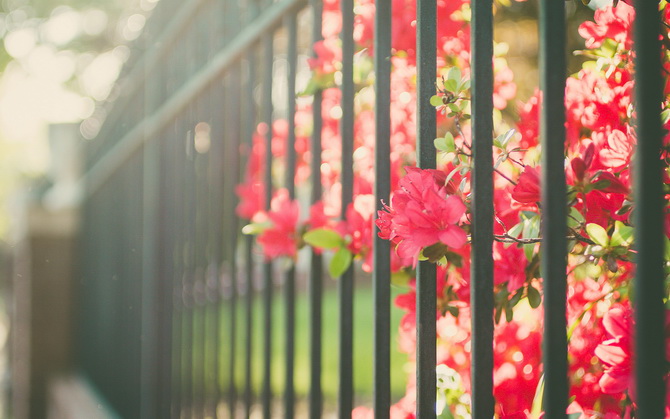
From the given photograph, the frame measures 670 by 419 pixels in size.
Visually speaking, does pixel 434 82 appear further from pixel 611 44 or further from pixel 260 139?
pixel 260 139

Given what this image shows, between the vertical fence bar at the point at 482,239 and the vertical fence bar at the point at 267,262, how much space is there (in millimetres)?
745

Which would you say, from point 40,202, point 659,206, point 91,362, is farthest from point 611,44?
point 40,202

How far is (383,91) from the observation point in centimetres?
103

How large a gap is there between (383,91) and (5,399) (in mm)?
6417

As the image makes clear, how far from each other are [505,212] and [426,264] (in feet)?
0.54

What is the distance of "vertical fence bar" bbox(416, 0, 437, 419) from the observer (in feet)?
2.90

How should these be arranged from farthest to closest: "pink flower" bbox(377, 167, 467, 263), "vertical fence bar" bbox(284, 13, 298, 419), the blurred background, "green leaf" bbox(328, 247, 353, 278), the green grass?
the green grass → the blurred background → "vertical fence bar" bbox(284, 13, 298, 419) → "green leaf" bbox(328, 247, 353, 278) → "pink flower" bbox(377, 167, 467, 263)

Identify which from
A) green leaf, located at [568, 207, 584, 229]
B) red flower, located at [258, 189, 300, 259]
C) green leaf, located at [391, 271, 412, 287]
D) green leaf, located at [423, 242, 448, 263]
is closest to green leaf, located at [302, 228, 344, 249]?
green leaf, located at [391, 271, 412, 287]

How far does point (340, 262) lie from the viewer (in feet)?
3.64

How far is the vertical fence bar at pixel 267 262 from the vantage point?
4.87ft

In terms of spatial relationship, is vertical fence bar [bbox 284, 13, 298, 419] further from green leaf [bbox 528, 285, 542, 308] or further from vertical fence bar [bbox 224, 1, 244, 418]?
green leaf [bbox 528, 285, 542, 308]

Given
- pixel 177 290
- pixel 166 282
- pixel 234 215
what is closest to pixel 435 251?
pixel 234 215

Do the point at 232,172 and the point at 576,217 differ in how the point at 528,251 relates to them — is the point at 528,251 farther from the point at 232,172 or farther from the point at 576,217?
the point at 232,172

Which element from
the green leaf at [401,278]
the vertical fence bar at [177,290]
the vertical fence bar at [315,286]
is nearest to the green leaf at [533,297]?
the green leaf at [401,278]
